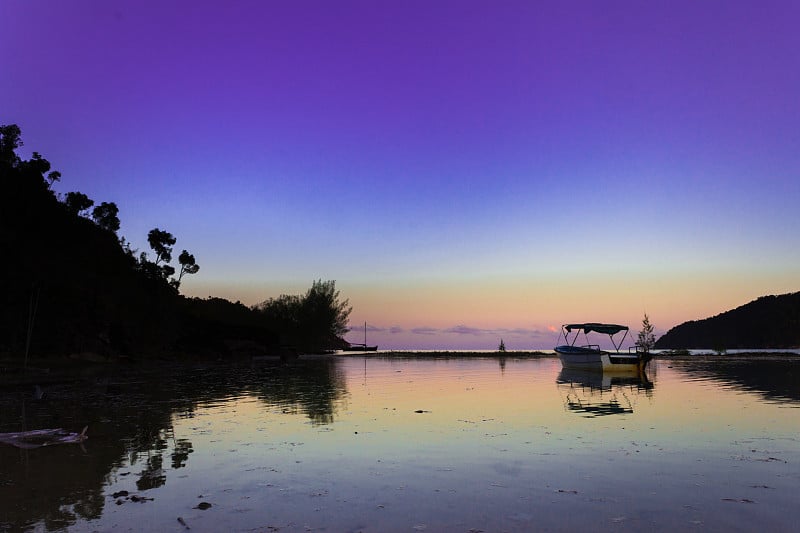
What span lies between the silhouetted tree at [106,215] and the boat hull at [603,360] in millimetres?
85696

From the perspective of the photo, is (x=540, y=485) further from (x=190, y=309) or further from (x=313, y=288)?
(x=313, y=288)

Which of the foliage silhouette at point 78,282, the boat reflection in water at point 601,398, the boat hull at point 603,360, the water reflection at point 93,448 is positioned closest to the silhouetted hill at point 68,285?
the foliage silhouette at point 78,282

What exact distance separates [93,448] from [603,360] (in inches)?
1918

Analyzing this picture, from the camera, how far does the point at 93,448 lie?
15.2 metres

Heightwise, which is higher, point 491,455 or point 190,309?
point 190,309

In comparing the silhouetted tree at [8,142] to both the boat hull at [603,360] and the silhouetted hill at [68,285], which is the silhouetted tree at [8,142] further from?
the boat hull at [603,360]

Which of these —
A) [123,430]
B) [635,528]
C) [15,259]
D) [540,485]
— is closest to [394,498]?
[540,485]

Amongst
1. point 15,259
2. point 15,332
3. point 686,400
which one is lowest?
point 686,400

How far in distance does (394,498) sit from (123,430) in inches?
501

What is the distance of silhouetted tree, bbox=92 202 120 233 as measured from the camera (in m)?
97.9

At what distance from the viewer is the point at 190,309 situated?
129750 mm

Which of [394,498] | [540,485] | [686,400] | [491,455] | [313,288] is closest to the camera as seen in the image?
[394,498]

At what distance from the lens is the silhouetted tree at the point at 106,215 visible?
97875 mm

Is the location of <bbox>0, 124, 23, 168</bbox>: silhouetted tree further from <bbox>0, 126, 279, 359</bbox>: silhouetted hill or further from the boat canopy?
the boat canopy
